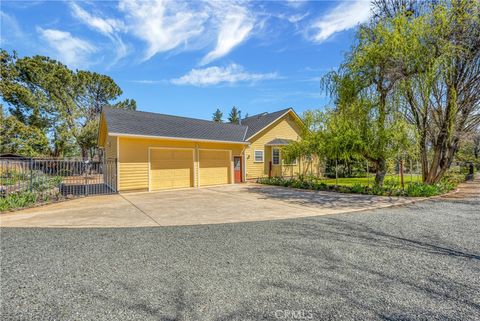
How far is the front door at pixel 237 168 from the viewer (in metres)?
16.1

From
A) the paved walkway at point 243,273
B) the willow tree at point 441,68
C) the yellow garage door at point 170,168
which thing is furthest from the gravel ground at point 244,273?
the yellow garage door at point 170,168

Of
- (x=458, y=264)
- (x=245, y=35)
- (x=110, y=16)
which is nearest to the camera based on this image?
(x=458, y=264)

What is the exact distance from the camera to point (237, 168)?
53.7ft

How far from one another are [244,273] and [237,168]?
13.2m

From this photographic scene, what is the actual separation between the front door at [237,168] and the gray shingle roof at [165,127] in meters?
1.40

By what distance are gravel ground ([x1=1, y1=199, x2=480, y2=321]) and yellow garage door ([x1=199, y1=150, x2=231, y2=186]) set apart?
9020mm

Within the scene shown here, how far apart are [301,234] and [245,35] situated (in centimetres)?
1065

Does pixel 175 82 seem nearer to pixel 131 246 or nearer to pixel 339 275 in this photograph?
pixel 131 246

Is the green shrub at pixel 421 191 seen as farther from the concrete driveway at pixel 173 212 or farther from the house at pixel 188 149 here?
the house at pixel 188 149

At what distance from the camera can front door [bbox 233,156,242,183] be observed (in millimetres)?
16141

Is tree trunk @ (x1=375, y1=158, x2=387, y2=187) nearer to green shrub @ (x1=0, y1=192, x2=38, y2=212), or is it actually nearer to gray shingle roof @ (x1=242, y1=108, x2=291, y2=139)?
gray shingle roof @ (x1=242, y1=108, x2=291, y2=139)

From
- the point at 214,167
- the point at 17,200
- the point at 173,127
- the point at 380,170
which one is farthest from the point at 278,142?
the point at 17,200

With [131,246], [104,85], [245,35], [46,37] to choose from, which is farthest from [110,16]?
[104,85]

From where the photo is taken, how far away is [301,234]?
4914 millimetres
